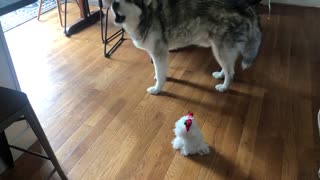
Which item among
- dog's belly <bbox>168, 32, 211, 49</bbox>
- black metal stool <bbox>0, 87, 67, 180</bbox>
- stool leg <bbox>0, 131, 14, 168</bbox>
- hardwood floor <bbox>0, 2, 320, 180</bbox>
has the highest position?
black metal stool <bbox>0, 87, 67, 180</bbox>

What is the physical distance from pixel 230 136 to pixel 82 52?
1.70 meters

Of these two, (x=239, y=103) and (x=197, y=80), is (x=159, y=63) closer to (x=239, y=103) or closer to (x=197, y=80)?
(x=197, y=80)

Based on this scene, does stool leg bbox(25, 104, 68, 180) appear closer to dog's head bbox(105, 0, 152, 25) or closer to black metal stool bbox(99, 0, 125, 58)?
dog's head bbox(105, 0, 152, 25)

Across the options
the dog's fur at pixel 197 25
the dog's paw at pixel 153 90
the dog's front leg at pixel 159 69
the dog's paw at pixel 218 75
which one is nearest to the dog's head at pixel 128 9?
the dog's fur at pixel 197 25

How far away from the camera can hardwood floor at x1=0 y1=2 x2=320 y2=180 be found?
1.77m

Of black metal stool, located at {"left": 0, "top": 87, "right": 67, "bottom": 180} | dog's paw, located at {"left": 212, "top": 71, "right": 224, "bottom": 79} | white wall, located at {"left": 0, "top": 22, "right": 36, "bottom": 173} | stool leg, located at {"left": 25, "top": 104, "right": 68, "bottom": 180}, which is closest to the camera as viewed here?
black metal stool, located at {"left": 0, "top": 87, "right": 67, "bottom": 180}

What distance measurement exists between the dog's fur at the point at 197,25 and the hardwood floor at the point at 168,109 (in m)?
0.35

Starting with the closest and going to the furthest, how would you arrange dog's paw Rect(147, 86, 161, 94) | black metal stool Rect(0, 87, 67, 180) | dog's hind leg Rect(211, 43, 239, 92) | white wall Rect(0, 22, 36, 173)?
black metal stool Rect(0, 87, 67, 180)
white wall Rect(0, 22, 36, 173)
dog's hind leg Rect(211, 43, 239, 92)
dog's paw Rect(147, 86, 161, 94)

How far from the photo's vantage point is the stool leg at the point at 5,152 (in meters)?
1.70

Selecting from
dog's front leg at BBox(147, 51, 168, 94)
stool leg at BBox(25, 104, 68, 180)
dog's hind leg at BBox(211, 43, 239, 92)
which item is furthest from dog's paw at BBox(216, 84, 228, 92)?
stool leg at BBox(25, 104, 68, 180)

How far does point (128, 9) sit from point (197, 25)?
1.62 feet

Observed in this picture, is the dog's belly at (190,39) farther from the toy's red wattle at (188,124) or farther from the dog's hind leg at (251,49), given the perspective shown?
the toy's red wattle at (188,124)

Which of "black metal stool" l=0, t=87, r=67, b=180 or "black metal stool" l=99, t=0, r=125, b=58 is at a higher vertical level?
"black metal stool" l=0, t=87, r=67, b=180

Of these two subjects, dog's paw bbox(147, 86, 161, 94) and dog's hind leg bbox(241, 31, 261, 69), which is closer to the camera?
dog's hind leg bbox(241, 31, 261, 69)
